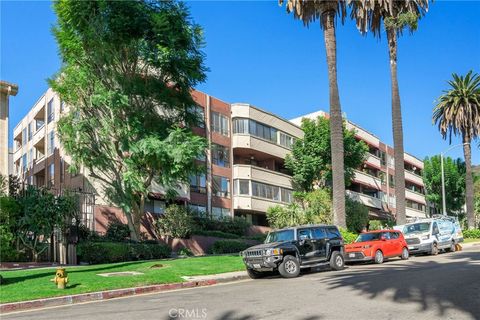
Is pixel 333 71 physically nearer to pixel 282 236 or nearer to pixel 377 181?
pixel 282 236

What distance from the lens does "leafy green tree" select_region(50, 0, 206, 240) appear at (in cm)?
2709

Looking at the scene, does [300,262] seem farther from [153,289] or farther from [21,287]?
[21,287]

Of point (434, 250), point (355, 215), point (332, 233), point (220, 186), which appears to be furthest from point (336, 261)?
point (355, 215)

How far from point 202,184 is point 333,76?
14.2 metres

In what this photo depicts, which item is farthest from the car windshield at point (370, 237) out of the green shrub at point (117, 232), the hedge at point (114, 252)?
the green shrub at point (117, 232)

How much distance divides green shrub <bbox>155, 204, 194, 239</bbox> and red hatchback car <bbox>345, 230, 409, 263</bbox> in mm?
12783

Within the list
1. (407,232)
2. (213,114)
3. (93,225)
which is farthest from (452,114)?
(93,225)

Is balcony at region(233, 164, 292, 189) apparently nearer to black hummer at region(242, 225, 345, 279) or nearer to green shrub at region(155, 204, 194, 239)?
green shrub at region(155, 204, 194, 239)

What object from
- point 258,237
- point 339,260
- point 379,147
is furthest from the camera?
point 379,147

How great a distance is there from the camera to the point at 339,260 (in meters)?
20.2

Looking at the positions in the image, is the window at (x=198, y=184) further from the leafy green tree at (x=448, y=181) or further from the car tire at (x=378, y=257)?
the leafy green tree at (x=448, y=181)

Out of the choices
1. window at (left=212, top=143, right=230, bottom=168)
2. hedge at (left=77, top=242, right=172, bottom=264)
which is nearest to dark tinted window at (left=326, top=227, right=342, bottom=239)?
hedge at (left=77, top=242, right=172, bottom=264)

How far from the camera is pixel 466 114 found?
54.4m

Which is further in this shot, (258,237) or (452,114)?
(452,114)
